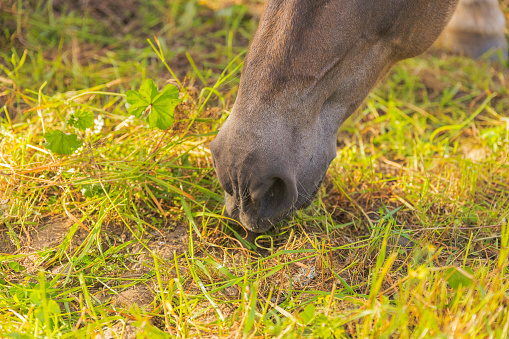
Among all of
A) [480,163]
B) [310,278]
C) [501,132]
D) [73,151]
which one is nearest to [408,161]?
[480,163]

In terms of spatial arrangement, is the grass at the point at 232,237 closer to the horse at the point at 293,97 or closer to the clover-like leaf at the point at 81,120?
the clover-like leaf at the point at 81,120

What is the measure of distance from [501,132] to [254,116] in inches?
76.4

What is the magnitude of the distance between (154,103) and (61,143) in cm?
Result: 45

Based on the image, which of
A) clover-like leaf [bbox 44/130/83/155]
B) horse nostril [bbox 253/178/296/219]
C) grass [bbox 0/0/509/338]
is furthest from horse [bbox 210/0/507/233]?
clover-like leaf [bbox 44/130/83/155]

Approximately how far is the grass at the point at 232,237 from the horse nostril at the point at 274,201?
0.55ft

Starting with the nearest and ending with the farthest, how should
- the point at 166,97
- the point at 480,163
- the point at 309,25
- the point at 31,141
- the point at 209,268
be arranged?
the point at 309,25 → the point at 209,268 → the point at 166,97 → the point at 31,141 → the point at 480,163

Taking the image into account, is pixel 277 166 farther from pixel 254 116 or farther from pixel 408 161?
pixel 408 161

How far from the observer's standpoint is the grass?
1296 millimetres

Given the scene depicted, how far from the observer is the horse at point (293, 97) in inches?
57.6

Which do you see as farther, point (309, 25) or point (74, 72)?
point (74, 72)

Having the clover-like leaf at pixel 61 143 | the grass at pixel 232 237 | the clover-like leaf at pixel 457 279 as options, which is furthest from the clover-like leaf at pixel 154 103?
the clover-like leaf at pixel 457 279

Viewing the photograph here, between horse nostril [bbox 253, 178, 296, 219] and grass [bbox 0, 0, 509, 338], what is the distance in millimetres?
166

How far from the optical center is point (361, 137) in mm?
2803

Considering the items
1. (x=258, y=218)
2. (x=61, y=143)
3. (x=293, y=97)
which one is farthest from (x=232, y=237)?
(x=61, y=143)
